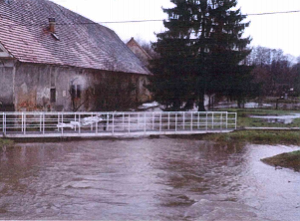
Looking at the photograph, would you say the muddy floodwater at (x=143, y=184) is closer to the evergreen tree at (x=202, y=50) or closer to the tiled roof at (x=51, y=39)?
the tiled roof at (x=51, y=39)

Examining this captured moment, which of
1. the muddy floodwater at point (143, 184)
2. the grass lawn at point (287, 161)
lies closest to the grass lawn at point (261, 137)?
the muddy floodwater at point (143, 184)

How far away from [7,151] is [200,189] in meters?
8.28

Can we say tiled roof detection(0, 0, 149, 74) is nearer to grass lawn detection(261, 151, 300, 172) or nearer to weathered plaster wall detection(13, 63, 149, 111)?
weathered plaster wall detection(13, 63, 149, 111)

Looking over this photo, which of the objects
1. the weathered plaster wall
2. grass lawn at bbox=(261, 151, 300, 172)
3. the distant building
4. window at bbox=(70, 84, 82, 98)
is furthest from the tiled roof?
grass lawn at bbox=(261, 151, 300, 172)

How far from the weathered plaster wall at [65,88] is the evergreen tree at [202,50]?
2978 millimetres

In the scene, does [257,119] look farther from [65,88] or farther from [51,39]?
[51,39]

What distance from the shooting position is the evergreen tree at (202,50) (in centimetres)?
2589

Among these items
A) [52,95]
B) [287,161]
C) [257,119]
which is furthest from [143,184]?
[257,119]

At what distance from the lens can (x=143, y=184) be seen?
1033 centimetres

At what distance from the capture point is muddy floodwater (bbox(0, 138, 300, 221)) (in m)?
7.93

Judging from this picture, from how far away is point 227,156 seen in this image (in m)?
14.9

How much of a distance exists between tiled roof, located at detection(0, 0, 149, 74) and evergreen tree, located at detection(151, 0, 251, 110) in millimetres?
4165

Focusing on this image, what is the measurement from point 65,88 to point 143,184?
13.9 meters

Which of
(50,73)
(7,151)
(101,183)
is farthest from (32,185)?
(50,73)
